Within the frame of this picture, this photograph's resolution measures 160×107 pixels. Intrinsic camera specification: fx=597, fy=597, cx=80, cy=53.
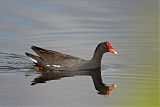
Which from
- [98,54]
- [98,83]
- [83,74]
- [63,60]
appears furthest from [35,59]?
[98,83]

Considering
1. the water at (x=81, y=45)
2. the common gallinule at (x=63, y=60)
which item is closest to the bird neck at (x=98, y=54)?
the common gallinule at (x=63, y=60)

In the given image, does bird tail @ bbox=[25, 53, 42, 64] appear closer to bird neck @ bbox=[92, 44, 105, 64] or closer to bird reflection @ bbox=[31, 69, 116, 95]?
bird reflection @ bbox=[31, 69, 116, 95]

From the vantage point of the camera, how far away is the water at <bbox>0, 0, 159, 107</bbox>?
39.5ft

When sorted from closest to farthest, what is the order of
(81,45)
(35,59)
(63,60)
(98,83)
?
(98,83) → (63,60) → (35,59) → (81,45)

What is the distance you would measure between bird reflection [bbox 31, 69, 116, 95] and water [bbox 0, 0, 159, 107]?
0.14m

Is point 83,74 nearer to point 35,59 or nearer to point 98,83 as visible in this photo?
point 98,83

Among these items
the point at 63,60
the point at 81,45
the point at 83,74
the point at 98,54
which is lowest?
the point at 83,74

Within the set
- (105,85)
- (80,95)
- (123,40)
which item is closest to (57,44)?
(123,40)

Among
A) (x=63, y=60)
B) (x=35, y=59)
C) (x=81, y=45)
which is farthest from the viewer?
(x=81, y=45)

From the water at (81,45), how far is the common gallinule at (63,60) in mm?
304

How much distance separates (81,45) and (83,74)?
103 inches

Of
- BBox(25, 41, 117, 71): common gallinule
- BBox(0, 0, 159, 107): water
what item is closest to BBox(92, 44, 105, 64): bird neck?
BBox(25, 41, 117, 71): common gallinule

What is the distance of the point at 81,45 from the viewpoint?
17547 mm

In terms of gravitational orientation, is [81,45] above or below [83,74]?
above
